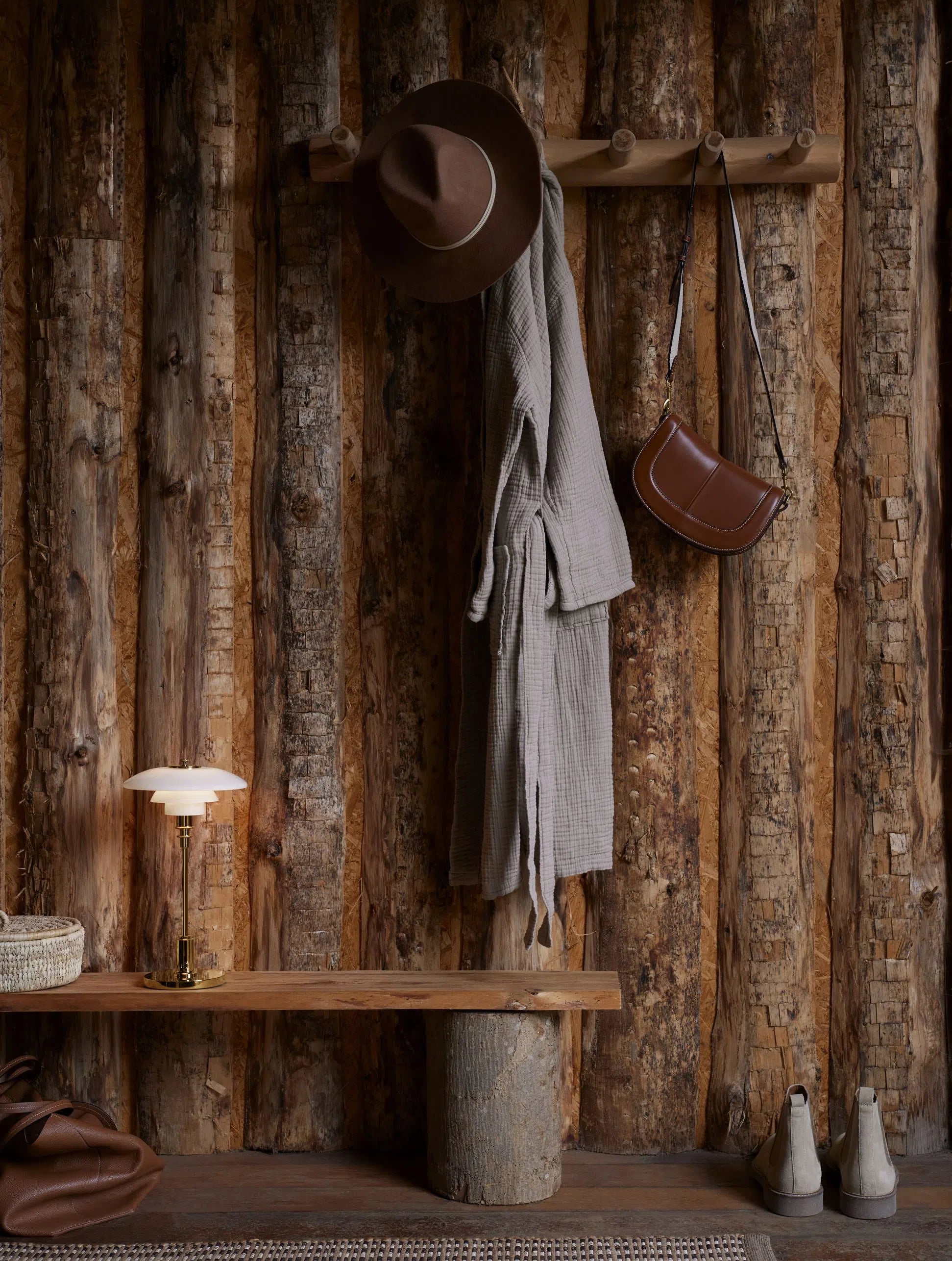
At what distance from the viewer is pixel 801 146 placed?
233cm

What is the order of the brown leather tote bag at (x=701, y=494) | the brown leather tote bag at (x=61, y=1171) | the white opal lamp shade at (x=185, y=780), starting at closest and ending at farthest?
the brown leather tote bag at (x=61, y=1171), the white opal lamp shade at (x=185, y=780), the brown leather tote bag at (x=701, y=494)

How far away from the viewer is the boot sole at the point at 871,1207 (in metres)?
2.20

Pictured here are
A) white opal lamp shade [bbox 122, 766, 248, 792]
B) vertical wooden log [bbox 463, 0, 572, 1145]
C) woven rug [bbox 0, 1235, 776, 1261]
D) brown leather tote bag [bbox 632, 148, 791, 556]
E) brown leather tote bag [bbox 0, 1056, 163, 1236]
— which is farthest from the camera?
vertical wooden log [bbox 463, 0, 572, 1145]

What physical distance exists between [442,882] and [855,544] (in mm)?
1240

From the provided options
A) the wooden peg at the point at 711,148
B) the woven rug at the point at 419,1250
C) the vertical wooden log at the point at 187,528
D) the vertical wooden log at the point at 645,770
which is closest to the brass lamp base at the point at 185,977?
the vertical wooden log at the point at 187,528

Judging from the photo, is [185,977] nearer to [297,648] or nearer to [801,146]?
[297,648]

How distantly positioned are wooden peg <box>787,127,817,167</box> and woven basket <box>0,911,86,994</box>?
2.28 m

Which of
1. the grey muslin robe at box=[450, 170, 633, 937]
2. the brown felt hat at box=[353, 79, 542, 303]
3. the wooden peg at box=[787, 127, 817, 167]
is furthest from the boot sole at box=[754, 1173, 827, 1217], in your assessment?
the wooden peg at box=[787, 127, 817, 167]

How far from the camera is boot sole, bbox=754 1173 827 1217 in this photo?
86.8 inches

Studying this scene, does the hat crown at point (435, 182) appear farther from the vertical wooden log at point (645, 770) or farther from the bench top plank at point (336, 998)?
the bench top plank at point (336, 998)

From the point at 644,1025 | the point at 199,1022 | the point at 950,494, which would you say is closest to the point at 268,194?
the point at 950,494

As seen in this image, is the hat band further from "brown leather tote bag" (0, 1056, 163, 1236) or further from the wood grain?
"brown leather tote bag" (0, 1056, 163, 1236)

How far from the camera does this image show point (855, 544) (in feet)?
8.29

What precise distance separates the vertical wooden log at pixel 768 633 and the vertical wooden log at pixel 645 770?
9 centimetres
